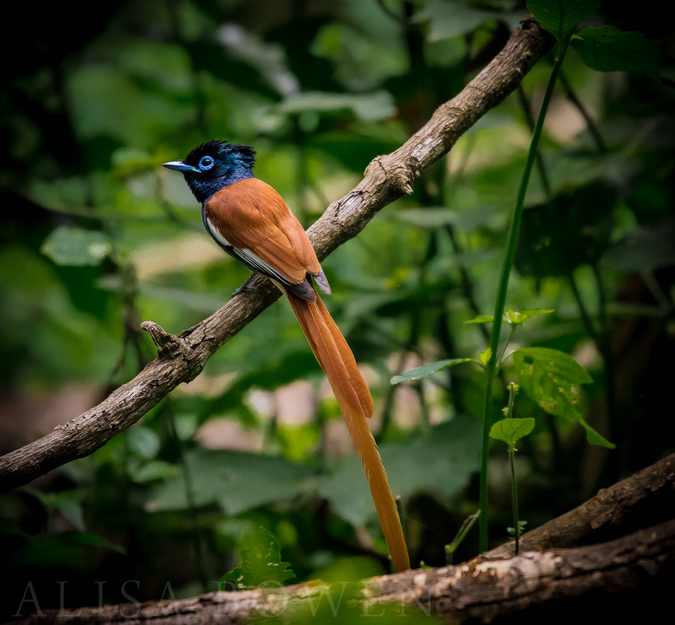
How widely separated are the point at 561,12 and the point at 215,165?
1384 mm

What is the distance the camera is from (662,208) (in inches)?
128

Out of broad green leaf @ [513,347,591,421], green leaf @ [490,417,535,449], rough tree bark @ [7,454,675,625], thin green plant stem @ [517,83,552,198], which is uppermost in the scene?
thin green plant stem @ [517,83,552,198]

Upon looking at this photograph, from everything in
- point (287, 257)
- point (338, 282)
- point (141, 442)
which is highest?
point (338, 282)

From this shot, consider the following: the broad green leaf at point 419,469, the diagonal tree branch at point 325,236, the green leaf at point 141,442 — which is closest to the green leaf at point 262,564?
the diagonal tree branch at point 325,236

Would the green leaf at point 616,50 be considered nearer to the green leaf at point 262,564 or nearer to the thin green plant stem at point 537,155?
the thin green plant stem at point 537,155

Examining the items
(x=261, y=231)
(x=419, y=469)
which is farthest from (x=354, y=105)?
(x=419, y=469)

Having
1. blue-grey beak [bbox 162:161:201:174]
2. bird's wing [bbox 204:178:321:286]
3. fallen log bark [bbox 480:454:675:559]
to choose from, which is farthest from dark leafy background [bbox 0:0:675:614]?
bird's wing [bbox 204:178:321:286]

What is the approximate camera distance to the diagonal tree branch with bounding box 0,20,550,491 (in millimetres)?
1493

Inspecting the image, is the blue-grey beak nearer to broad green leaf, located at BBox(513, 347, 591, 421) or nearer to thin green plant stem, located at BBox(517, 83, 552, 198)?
thin green plant stem, located at BBox(517, 83, 552, 198)

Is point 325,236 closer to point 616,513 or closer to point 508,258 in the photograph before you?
point 508,258

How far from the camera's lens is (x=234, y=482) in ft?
8.95

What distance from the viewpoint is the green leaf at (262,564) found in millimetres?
1594

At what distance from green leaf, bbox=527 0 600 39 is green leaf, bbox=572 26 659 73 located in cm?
10

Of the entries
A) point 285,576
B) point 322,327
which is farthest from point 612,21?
point 285,576
